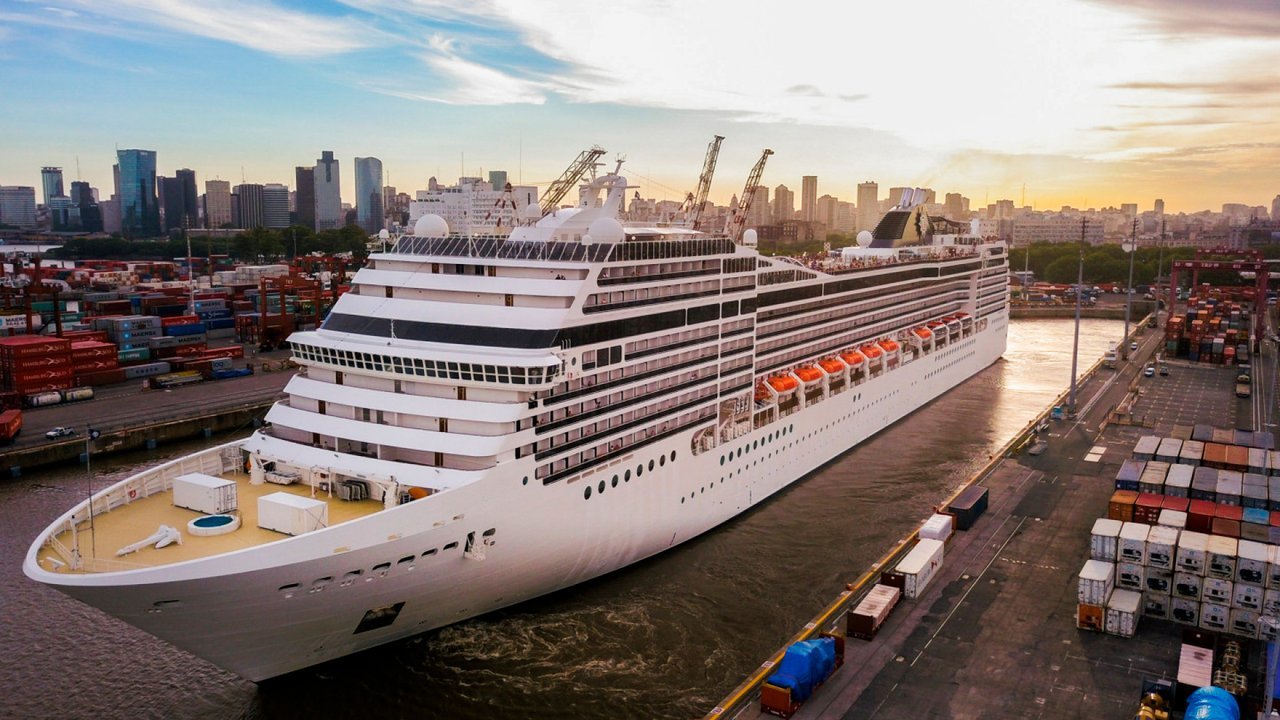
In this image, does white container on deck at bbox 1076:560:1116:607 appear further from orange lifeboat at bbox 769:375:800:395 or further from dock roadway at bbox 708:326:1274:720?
orange lifeboat at bbox 769:375:800:395

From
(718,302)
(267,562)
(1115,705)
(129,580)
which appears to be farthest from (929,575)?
(129,580)

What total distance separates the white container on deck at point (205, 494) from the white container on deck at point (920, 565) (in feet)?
56.7

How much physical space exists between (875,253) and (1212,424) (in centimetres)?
1973

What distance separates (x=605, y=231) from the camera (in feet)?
80.6

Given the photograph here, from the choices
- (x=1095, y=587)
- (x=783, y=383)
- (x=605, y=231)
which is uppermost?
(x=605, y=231)

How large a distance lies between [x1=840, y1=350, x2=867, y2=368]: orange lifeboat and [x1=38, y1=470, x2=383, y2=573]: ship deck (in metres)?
24.7

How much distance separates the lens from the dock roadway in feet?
61.6

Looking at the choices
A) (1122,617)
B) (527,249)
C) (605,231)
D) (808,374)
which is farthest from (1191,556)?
(527,249)

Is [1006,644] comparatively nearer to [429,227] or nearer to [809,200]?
[429,227]

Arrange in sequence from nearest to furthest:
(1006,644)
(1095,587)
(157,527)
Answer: (157,527), (1006,644), (1095,587)

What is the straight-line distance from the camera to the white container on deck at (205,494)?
19781mm

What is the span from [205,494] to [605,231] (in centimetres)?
1219

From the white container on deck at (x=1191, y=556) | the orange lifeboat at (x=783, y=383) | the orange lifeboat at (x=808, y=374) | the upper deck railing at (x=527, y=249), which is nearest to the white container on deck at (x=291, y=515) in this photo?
the upper deck railing at (x=527, y=249)

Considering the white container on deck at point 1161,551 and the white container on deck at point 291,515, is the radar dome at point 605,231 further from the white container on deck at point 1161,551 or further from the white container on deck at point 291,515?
the white container on deck at point 1161,551
